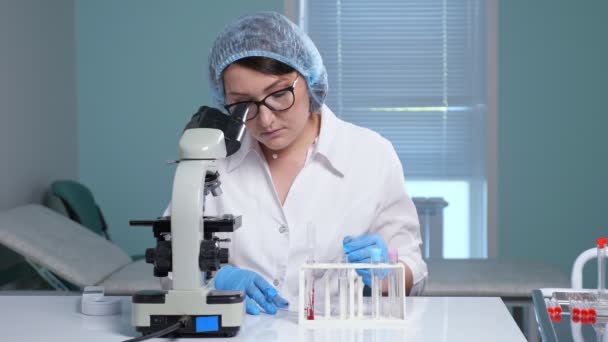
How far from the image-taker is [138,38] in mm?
4906

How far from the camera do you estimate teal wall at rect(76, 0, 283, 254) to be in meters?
4.88

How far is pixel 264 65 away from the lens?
201 centimetres

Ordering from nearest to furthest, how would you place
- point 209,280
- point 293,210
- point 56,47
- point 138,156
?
point 209,280 → point 293,210 → point 56,47 → point 138,156

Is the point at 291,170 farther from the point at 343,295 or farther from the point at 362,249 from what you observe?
the point at 343,295

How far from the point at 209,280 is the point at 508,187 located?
3.50 meters

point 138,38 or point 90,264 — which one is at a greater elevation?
point 138,38

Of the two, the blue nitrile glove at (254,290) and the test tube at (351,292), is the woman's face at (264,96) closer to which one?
the blue nitrile glove at (254,290)

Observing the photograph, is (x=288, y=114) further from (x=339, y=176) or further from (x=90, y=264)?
(x=90, y=264)

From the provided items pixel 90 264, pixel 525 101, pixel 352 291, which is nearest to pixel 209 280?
pixel 352 291

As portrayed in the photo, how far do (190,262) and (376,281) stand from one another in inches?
15.0

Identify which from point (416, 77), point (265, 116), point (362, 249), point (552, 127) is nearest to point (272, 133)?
point (265, 116)

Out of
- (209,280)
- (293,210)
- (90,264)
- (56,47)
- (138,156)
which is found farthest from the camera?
(138,156)

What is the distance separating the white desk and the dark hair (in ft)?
1.96

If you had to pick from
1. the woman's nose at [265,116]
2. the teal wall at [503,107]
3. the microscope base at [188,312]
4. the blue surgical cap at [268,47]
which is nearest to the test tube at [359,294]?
the microscope base at [188,312]
